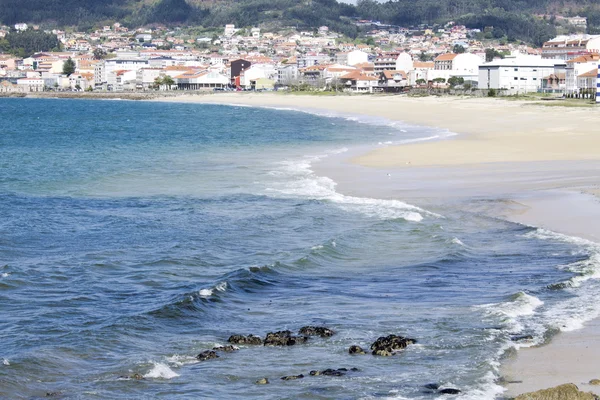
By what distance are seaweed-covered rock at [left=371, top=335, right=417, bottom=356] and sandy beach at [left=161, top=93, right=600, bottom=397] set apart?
102 cm

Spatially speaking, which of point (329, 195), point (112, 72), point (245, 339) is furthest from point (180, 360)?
point (112, 72)

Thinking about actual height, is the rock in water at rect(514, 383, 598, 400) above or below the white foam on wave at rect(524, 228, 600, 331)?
above

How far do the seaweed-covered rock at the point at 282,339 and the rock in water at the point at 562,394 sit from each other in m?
2.75

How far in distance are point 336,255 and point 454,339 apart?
167 inches

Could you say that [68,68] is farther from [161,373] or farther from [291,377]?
[291,377]

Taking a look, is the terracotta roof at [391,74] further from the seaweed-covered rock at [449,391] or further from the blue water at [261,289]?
the seaweed-covered rock at [449,391]

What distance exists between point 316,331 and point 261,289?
2.11 m

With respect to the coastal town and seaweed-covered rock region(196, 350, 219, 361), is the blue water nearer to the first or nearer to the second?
seaweed-covered rock region(196, 350, 219, 361)

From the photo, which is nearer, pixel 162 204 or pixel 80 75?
pixel 162 204

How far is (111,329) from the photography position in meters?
9.36

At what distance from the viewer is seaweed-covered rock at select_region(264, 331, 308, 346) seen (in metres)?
8.80

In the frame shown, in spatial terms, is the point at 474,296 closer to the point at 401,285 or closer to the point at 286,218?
the point at 401,285

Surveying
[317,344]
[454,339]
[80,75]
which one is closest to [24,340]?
[317,344]

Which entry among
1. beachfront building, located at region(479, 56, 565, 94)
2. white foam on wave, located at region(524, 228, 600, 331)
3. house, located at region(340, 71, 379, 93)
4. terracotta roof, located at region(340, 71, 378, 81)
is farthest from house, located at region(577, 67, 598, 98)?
white foam on wave, located at region(524, 228, 600, 331)
